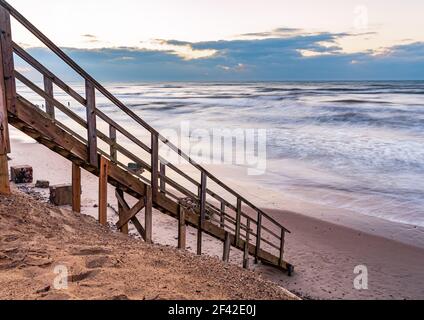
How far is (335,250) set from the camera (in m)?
11.7

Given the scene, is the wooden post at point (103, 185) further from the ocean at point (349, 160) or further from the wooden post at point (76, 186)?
the ocean at point (349, 160)

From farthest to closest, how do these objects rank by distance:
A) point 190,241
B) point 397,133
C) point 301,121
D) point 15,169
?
point 301,121, point 397,133, point 15,169, point 190,241

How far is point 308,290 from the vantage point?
373 inches

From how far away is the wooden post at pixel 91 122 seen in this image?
650 cm

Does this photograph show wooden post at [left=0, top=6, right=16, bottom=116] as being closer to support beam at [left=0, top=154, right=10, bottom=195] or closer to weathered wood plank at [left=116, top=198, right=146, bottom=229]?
support beam at [left=0, top=154, right=10, bottom=195]

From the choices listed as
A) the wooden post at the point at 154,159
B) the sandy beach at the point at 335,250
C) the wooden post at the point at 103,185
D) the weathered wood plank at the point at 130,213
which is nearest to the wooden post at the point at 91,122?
the wooden post at the point at 103,185

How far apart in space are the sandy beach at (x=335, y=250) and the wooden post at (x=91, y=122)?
4.68 m

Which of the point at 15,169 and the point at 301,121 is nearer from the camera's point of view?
the point at 15,169

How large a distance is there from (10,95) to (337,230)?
34.1 ft

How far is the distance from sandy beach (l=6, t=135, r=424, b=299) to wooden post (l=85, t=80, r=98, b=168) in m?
4.68

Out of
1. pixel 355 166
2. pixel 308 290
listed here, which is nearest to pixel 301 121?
pixel 355 166

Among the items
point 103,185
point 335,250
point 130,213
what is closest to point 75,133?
point 103,185

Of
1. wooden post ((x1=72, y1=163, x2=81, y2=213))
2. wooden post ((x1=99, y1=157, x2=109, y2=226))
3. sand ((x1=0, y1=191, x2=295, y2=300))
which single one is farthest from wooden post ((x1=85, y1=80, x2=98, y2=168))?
sand ((x1=0, y1=191, x2=295, y2=300))
